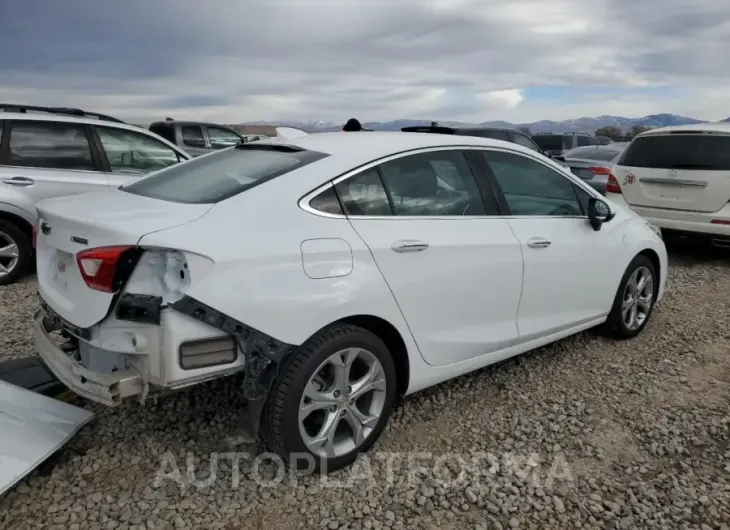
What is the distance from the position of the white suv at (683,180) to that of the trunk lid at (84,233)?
621cm

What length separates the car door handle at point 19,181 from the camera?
19.5 ft

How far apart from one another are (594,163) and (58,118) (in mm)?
8541

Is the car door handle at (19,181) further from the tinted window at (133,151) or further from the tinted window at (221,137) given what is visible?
the tinted window at (221,137)

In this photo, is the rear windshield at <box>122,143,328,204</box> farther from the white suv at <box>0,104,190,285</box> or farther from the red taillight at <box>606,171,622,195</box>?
the red taillight at <box>606,171,622,195</box>

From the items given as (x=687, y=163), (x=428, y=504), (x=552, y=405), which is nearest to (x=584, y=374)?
(x=552, y=405)

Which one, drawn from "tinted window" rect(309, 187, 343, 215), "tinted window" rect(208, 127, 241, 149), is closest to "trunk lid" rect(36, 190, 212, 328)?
"tinted window" rect(309, 187, 343, 215)

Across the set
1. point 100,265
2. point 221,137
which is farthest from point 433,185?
point 221,137

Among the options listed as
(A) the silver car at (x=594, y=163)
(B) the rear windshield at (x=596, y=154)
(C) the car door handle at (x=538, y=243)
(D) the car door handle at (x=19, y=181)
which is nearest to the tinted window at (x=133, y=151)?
(D) the car door handle at (x=19, y=181)

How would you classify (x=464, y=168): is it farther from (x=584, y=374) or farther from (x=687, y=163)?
(x=687, y=163)

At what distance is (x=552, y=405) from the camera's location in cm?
368

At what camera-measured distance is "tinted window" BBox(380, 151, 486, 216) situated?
317cm

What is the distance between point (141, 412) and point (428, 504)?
1.71 m

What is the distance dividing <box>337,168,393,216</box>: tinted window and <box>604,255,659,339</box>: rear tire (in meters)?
2.34

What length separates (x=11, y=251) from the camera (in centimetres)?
596
